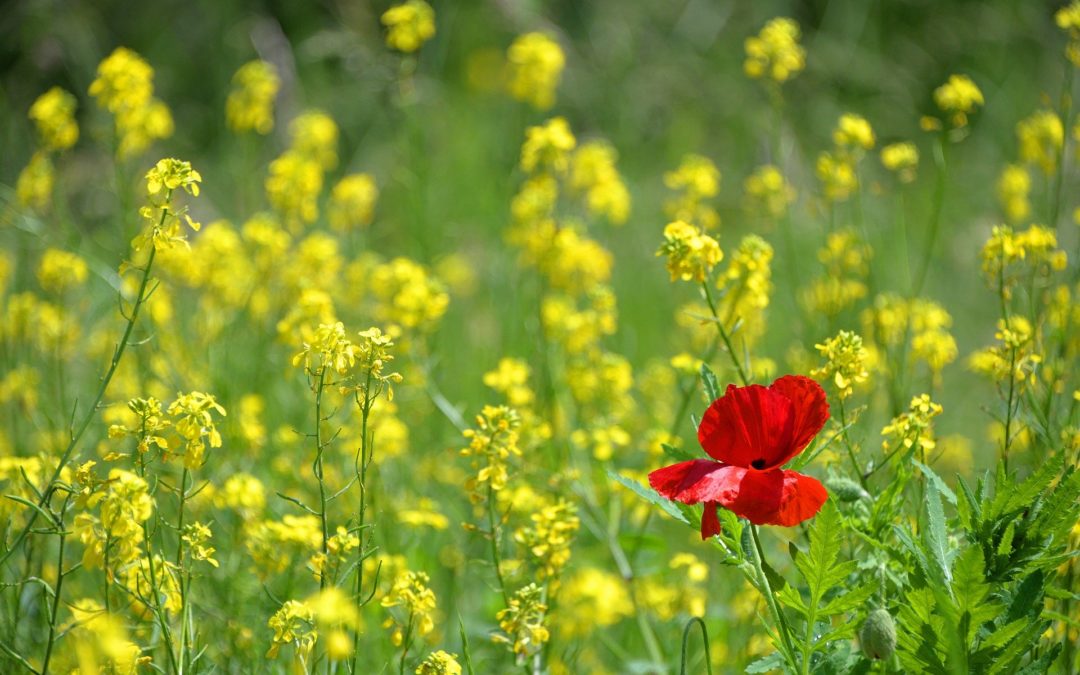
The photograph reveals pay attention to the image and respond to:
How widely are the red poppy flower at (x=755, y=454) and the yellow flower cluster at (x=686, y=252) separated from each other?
1.29ft

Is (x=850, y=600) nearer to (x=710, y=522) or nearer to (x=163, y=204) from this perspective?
(x=710, y=522)

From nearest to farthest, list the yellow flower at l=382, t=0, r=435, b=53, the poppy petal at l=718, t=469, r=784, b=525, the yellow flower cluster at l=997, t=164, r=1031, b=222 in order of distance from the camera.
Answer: the poppy petal at l=718, t=469, r=784, b=525
the yellow flower at l=382, t=0, r=435, b=53
the yellow flower cluster at l=997, t=164, r=1031, b=222

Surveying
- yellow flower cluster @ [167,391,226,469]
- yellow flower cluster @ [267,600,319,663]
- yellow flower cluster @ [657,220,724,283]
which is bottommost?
yellow flower cluster @ [267,600,319,663]

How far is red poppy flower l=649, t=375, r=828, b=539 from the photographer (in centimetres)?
128

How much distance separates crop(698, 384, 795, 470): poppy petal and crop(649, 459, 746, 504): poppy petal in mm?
22

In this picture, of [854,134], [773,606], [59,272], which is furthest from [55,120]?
[773,606]

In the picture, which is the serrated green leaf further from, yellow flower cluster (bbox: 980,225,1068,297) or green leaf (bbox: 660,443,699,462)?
yellow flower cluster (bbox: 980,225,1068,297)

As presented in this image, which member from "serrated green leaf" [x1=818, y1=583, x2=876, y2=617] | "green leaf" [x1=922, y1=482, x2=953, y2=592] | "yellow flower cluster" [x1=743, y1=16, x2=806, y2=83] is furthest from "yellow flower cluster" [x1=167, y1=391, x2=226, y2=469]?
"yellow flower cluster" [x1=743, y1=16, x2=806, y2=83]

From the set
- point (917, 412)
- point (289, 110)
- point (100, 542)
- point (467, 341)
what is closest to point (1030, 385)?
point (917, 412)

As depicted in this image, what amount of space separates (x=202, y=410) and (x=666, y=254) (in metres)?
0.72

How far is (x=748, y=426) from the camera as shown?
1347 mm

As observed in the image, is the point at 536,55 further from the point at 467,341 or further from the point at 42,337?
the point at 42,337

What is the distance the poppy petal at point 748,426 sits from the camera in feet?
4.38

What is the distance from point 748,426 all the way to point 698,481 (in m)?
0.10
